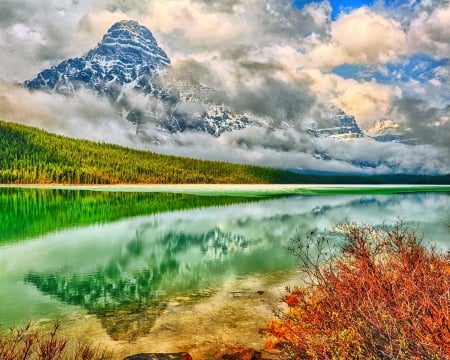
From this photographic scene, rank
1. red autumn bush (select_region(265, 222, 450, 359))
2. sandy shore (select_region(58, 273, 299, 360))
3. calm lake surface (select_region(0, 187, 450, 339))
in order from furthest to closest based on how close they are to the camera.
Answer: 1. calm lake surface (select_region(0, 187, 450, 339))
2. sandy shore (select_region(58, 273, 299, 360))
3. red autumn bush (select_region(265, 222, 450, 359))

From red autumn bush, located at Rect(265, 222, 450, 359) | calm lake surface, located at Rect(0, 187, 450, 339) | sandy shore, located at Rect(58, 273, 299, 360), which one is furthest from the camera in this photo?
calm lake surface, located at Rect(0, 187, 450, 339)

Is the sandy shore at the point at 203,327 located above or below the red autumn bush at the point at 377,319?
below

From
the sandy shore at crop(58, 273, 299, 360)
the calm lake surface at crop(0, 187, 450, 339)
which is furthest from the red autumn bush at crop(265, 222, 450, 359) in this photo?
the calm lake surface at crop(0, 187, 450, 339)

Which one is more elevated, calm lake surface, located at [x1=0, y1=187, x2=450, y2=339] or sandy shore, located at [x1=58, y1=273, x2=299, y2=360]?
sandy shore, located at [x1=58, y1=273, x2=299, y2=360]

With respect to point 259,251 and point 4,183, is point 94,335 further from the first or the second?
point 4,183

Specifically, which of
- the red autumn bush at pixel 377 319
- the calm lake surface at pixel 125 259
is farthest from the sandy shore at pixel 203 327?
the red autumn bush at pixel 377 319

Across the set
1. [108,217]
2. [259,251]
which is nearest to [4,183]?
[108,217]

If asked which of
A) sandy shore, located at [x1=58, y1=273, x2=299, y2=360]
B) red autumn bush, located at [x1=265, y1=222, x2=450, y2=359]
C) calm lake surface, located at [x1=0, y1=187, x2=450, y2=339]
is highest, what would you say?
red autumn bush, located at [x1=265, y1=222, x2=450, y2=359]

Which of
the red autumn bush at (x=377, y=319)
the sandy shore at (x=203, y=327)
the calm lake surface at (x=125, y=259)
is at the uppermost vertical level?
the red autumn bush at (x=377, y=319)

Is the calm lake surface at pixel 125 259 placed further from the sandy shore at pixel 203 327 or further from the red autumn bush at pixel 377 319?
the red autumn bush at pixel 377 319

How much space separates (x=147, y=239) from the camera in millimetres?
34562

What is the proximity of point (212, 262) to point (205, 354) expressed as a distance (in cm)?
1378

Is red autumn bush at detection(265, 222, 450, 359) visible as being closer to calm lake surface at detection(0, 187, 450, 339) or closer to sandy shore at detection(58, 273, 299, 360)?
sandy shore at detection(58, 273, 299, 360)

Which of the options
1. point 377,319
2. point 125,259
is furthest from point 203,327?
point 125,259
